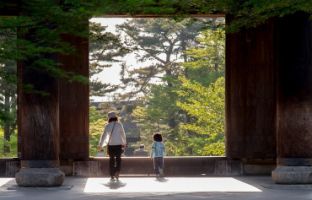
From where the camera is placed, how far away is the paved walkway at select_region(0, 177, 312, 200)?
1319 centimetres

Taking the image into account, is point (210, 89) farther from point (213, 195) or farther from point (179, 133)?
point (213, 195)

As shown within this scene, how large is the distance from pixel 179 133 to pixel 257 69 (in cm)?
2806

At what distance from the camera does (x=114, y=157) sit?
17.2 meters

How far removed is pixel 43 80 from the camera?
15070mm

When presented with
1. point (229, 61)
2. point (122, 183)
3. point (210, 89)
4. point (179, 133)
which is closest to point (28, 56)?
point (122, 183)

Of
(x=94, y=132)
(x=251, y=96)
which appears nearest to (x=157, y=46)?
(x=94, y=132)

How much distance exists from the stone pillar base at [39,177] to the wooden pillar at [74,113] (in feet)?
11.1

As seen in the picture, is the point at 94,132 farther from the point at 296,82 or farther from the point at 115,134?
the point at 296,82

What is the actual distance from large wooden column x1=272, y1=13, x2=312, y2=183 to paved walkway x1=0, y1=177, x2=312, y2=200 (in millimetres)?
750

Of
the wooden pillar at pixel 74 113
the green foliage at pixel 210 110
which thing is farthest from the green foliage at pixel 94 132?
the wooden pillar at pixel 74 113

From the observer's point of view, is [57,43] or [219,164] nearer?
[57,43]

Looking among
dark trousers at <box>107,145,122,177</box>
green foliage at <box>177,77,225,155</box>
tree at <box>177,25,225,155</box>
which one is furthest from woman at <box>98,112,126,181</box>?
green foliage at <box>177,77,225,155</box>

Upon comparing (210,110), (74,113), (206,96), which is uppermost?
(206,96)

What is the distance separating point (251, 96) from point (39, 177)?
652 cm
